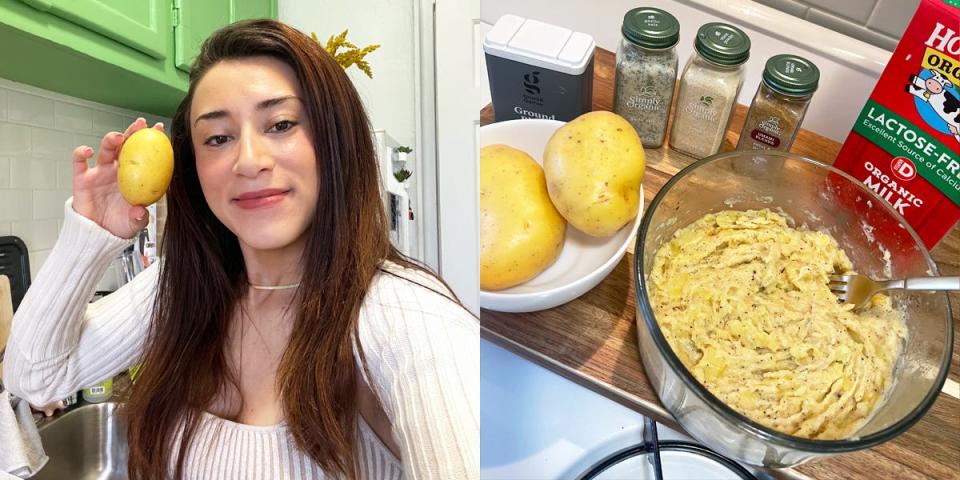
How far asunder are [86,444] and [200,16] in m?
0.54

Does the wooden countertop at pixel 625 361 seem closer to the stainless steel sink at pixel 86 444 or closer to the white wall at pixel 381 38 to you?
the white wall at pixel 381 38

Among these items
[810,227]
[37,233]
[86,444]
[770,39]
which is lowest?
[86,444]

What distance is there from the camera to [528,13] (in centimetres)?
53

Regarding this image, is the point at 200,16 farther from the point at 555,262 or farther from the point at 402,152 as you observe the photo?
the point at 555,262

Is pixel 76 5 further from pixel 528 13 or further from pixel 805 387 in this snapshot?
pixel 805 387

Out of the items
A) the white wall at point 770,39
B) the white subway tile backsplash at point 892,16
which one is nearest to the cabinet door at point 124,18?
the white wall at point 770,39

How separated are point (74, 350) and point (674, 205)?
1.77ft

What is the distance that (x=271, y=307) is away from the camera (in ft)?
1.52

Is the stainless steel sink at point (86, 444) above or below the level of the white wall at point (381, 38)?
below

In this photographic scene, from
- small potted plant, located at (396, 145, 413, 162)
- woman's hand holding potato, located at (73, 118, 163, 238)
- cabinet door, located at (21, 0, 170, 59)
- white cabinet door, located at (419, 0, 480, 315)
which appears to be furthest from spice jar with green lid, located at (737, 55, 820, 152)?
cabinet door, located at (21, 0, 170, 59)

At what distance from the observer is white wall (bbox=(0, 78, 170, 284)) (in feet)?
1.65

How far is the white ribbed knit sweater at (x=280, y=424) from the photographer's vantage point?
0.29 metres

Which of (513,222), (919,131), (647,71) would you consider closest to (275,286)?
(513,222)

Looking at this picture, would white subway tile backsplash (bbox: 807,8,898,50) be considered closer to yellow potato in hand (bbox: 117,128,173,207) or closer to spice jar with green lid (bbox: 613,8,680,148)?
spice jar with green lid (bbox: 613,8,680,148)
